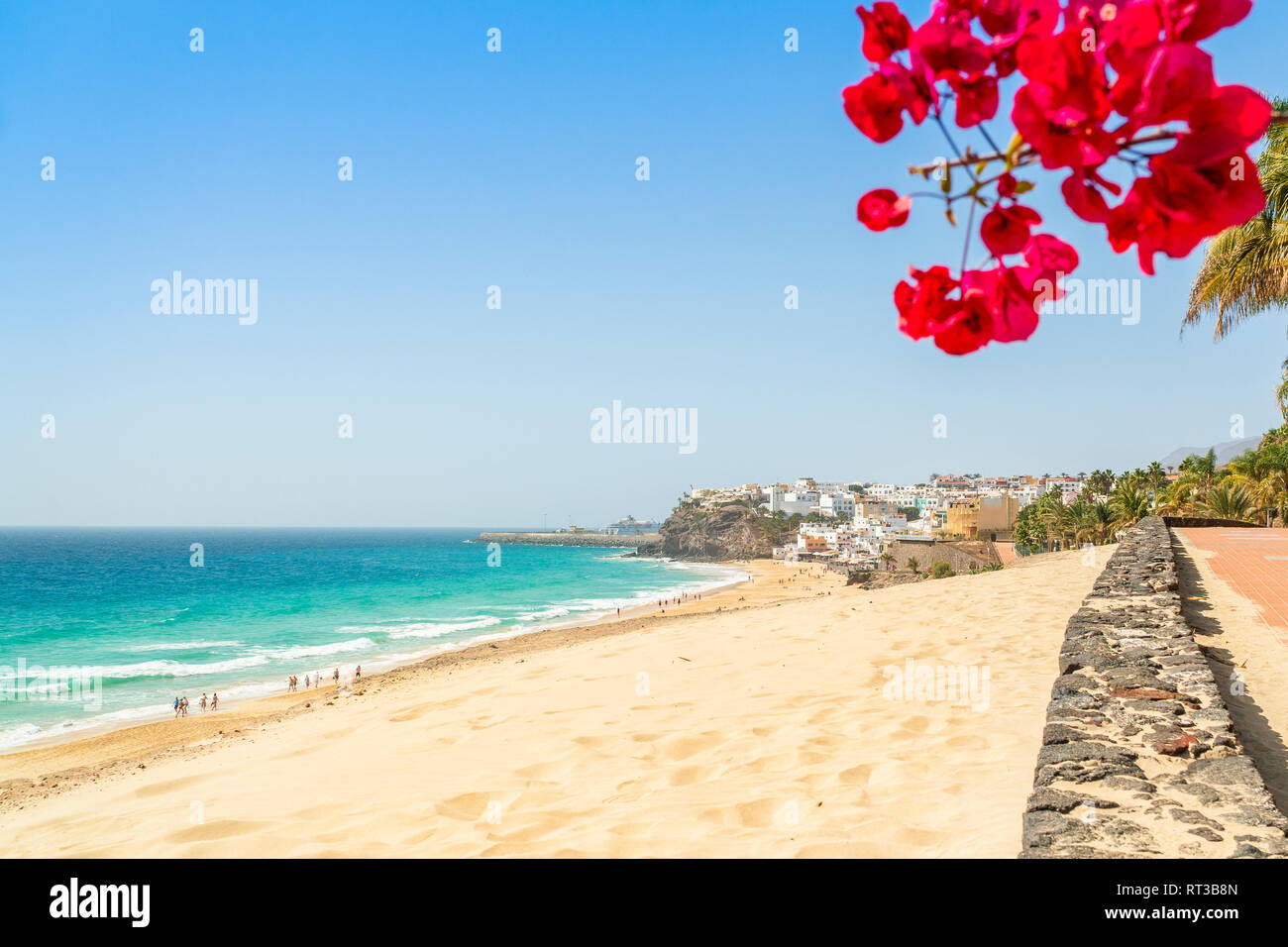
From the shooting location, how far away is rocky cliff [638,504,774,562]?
374 ft

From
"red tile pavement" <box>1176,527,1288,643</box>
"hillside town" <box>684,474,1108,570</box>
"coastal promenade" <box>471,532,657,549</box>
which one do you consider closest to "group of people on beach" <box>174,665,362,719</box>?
"red tile pavement" <box>1176,527,1288,643</box>

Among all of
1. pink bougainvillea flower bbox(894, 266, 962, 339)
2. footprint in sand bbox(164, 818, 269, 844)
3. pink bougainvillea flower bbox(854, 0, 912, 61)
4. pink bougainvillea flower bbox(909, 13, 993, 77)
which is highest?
pink bougainvillea flower bbox(854, 0, 912, 61)

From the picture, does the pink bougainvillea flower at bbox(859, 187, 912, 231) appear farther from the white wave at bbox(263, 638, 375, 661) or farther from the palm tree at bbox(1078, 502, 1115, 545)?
the palm tree at bbox(1078, 502, 1115, 545)

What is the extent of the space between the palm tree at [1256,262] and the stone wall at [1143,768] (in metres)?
7.44

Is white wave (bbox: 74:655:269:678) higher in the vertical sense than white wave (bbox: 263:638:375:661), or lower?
higher

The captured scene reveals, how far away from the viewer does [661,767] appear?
203 inches

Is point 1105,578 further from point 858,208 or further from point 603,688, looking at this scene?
point 858,208

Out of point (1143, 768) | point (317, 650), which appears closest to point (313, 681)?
point (317, 650)

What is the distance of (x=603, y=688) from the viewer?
28.5 feet

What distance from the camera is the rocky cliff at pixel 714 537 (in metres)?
114

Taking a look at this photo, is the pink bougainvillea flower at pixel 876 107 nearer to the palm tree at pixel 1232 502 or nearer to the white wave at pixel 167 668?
the white wave at pixel 167 668

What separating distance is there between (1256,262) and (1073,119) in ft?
42.6

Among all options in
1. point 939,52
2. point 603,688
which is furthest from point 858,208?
point 603,688

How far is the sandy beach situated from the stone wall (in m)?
0.38
